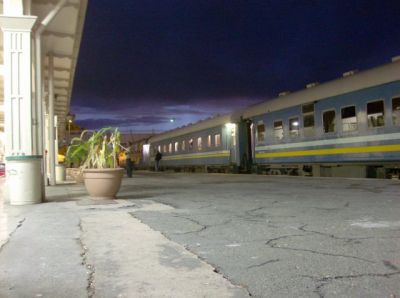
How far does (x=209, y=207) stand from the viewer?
32.6ft

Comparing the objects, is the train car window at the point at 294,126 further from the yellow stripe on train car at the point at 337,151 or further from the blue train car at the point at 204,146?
the blue train car at the point at 204,146

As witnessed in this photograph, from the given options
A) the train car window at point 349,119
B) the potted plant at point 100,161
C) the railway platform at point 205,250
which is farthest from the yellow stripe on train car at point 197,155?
the railway platform at point 205,250

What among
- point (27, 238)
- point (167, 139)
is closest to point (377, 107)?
point (27, 238)

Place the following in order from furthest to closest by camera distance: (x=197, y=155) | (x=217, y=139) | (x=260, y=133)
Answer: (x=197, y=155) → (x=217, y=139) → (x=260, y=133)

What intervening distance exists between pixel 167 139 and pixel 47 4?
26958 mm

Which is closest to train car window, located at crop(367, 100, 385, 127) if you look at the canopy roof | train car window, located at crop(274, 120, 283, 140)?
train car window, located at crop(274, 120, 283, 140)

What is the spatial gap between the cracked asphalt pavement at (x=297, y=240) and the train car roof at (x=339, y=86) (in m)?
5.14

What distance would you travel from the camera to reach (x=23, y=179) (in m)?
11.1

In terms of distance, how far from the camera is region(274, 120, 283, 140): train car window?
21578 mm

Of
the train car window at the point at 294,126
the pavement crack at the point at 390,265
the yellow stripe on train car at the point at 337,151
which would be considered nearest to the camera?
the pavement crack at the point at 390,265

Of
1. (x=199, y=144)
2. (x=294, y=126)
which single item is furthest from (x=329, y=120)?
(x=199, y=144)

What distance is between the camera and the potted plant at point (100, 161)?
11.7m

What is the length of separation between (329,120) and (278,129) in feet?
13.3

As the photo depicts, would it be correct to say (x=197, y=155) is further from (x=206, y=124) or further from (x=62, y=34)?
(x=62, y=34)
